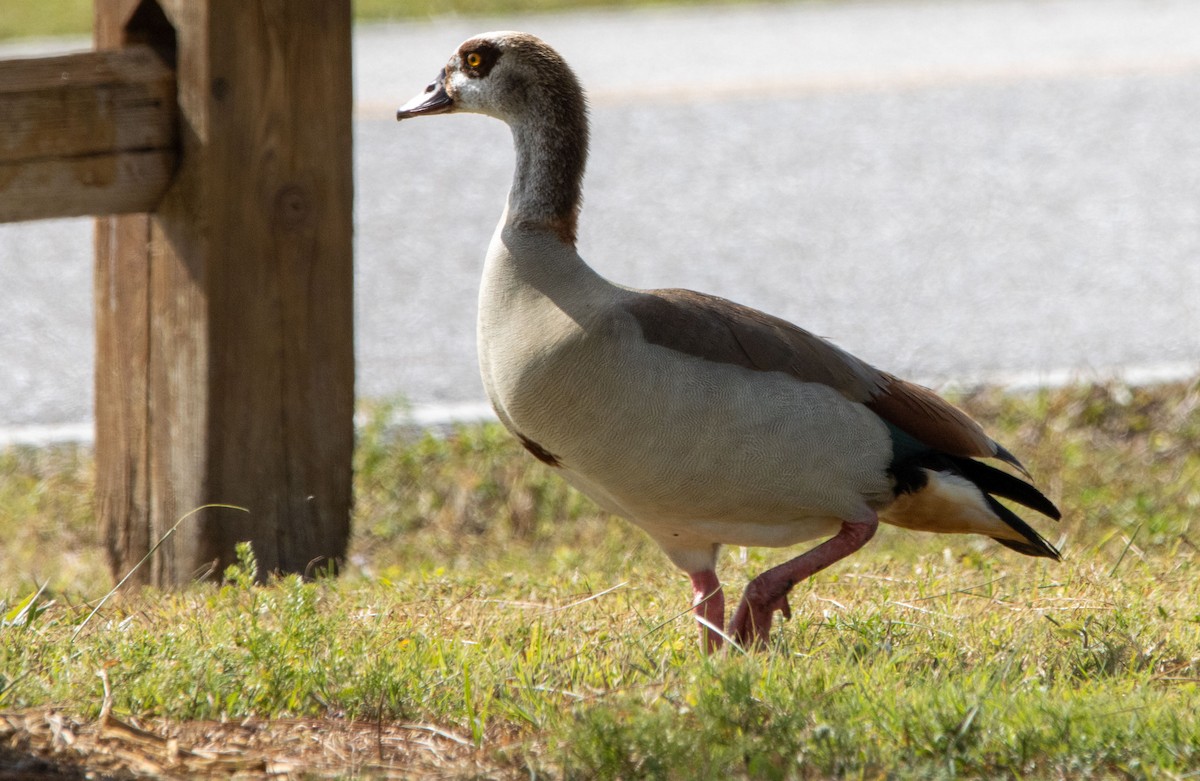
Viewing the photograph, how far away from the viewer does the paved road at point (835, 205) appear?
22.6 feet

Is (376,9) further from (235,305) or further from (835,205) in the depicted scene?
(235,305)

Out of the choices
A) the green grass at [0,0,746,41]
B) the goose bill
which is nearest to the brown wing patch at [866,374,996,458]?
the goose bill

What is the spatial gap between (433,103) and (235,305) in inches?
31.9

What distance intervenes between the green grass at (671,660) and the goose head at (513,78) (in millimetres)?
1165

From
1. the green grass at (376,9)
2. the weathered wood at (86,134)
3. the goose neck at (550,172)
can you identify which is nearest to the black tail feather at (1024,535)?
the goose neck at (550,172)

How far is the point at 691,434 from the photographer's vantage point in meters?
3.26

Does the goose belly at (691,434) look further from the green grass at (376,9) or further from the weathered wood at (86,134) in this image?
the green grass at (376,9)

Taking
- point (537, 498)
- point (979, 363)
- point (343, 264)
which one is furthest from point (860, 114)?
point (343, 264)

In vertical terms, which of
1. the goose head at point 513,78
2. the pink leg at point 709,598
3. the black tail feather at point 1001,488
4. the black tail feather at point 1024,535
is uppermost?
the goose head at point 513,78

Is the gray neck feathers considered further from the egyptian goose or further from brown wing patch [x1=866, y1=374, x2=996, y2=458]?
brown wing patch [x1=866, y1=374, x2=996, y2=458]

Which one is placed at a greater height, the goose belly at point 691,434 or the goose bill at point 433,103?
the goose bill at point 433,103

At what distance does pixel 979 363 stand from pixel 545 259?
3565 millimetres

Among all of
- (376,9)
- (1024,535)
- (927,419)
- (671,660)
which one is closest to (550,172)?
(927,419)

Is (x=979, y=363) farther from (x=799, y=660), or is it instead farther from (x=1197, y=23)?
(x=1197, y=23)
